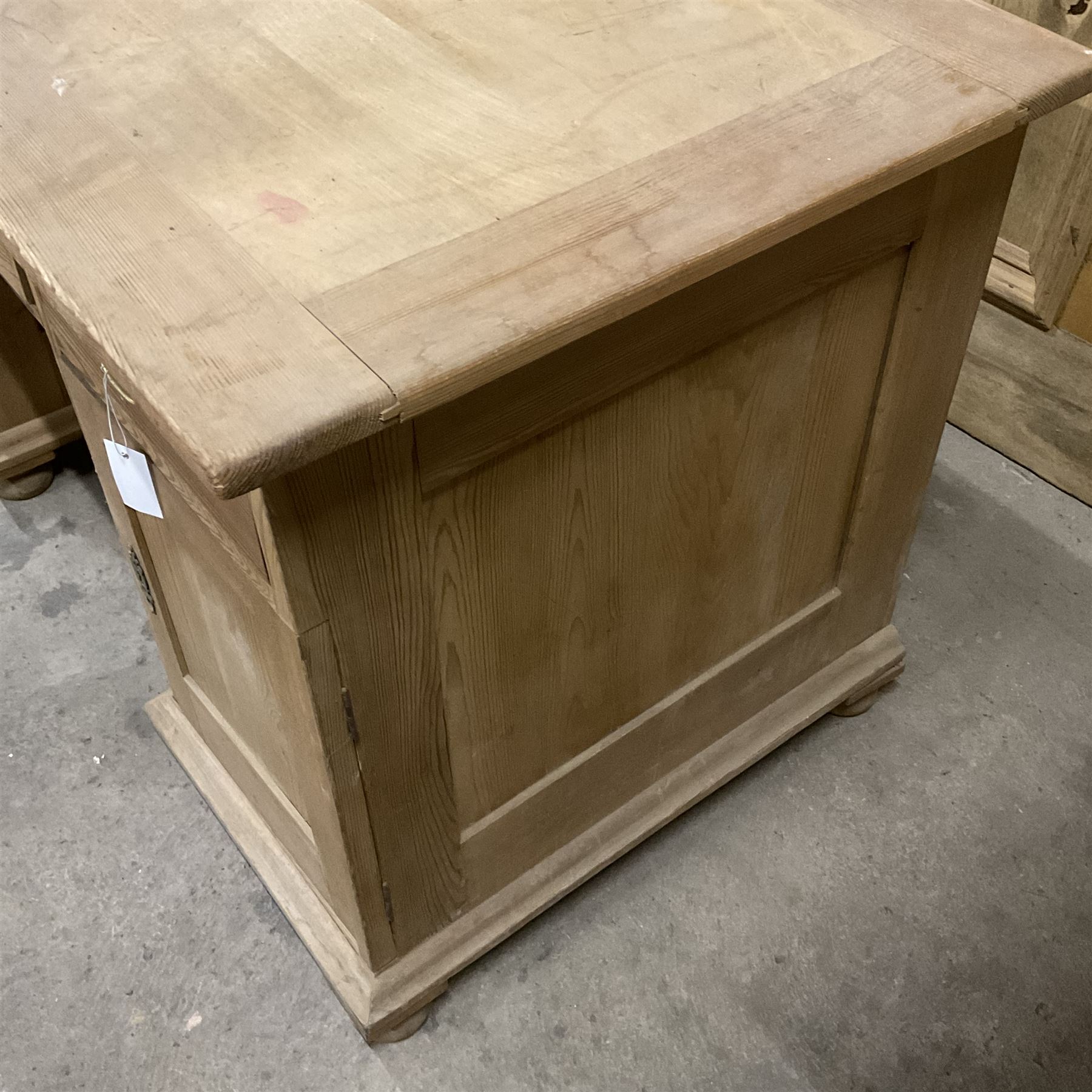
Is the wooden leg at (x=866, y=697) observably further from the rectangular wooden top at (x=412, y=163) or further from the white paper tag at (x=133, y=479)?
the white paper tag at (x=133, y=479)

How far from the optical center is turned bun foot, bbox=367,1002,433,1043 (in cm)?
112

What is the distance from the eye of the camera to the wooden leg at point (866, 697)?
1.36 m

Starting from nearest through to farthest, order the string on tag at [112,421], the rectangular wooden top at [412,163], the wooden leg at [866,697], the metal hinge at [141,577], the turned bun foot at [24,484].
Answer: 1. the rectangular wooden top at [412,163]
2. the string on tag at [112,421]
3. the metal hinge at [141,577]
4. the wooden leg at [866,697]
5. the turned bun foot at [24,484]

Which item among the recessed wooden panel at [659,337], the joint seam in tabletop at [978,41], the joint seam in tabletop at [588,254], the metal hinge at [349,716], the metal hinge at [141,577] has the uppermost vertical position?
the joint seam in tabletop at [978,41]

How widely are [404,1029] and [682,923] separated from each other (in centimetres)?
32

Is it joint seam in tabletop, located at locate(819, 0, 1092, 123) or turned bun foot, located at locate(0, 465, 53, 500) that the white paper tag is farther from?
turned bun foot, located at locate(0, 465, 53, 500)

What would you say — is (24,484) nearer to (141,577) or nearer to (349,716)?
(141,577)

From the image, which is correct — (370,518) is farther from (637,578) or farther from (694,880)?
(694,880)

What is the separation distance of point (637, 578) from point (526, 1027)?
506mm

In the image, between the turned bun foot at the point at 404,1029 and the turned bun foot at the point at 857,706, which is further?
the turned bun foot at the point at 857,706

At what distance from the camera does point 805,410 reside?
97 cm

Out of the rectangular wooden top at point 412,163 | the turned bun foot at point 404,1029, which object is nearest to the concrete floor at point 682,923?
the turned bun foot at point 404,1029

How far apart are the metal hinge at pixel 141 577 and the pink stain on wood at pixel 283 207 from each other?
0.45 meters

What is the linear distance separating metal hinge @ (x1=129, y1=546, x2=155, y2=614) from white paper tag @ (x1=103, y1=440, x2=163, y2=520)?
Answer: 225 mm
